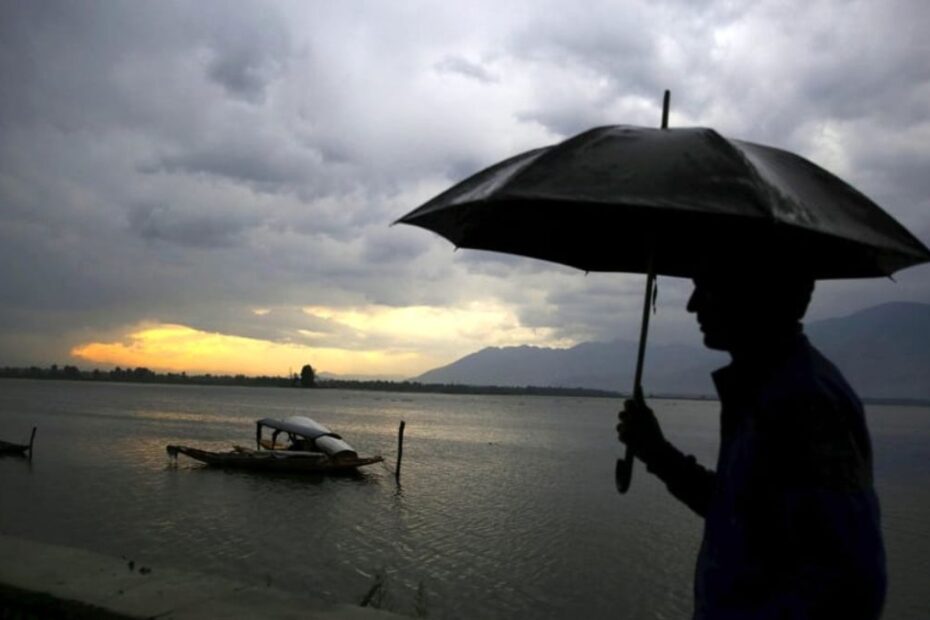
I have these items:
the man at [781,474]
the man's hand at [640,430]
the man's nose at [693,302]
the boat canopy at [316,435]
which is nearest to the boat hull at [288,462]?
the boat canopy at [316,435]

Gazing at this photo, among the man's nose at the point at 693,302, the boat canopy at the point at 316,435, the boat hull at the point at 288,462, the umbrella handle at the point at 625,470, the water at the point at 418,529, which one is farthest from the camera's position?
the boat canopy at the point at 316,435

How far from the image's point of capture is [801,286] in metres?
2.35

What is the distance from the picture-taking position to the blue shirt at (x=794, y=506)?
1937 millimetres

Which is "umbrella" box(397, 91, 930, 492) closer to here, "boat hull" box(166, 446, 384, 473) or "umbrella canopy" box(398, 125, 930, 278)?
"umbrella canopy" box(398, 125, 930, 278)

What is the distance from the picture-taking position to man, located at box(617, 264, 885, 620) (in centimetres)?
194

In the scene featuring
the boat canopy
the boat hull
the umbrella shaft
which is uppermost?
the umbrella shaft

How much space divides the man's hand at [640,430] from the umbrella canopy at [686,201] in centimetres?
64

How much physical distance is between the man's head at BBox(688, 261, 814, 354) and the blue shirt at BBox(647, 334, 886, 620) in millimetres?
76

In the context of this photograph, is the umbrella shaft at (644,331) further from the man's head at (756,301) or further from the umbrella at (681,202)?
the man's head at (756,301)

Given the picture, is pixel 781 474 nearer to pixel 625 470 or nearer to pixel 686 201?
pixel 686 201

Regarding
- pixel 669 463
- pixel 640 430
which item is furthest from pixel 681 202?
pixel 669 463

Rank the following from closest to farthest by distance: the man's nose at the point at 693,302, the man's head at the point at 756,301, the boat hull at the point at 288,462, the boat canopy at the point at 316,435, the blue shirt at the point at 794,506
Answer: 1. the blue shirt at the point at 794,506
2. the man's head at the point at 756,301
3. the man's nose at the point at 693,302
4. the boat hull at the point at 288,462
5. the boat canopy at the point at 316,435

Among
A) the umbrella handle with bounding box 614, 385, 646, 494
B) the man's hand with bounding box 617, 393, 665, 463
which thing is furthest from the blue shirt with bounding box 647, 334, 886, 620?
the umbrella handle with bounding box 614, 385, 646, 494

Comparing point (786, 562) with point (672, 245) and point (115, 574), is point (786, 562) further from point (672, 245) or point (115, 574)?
point (115, 574)
